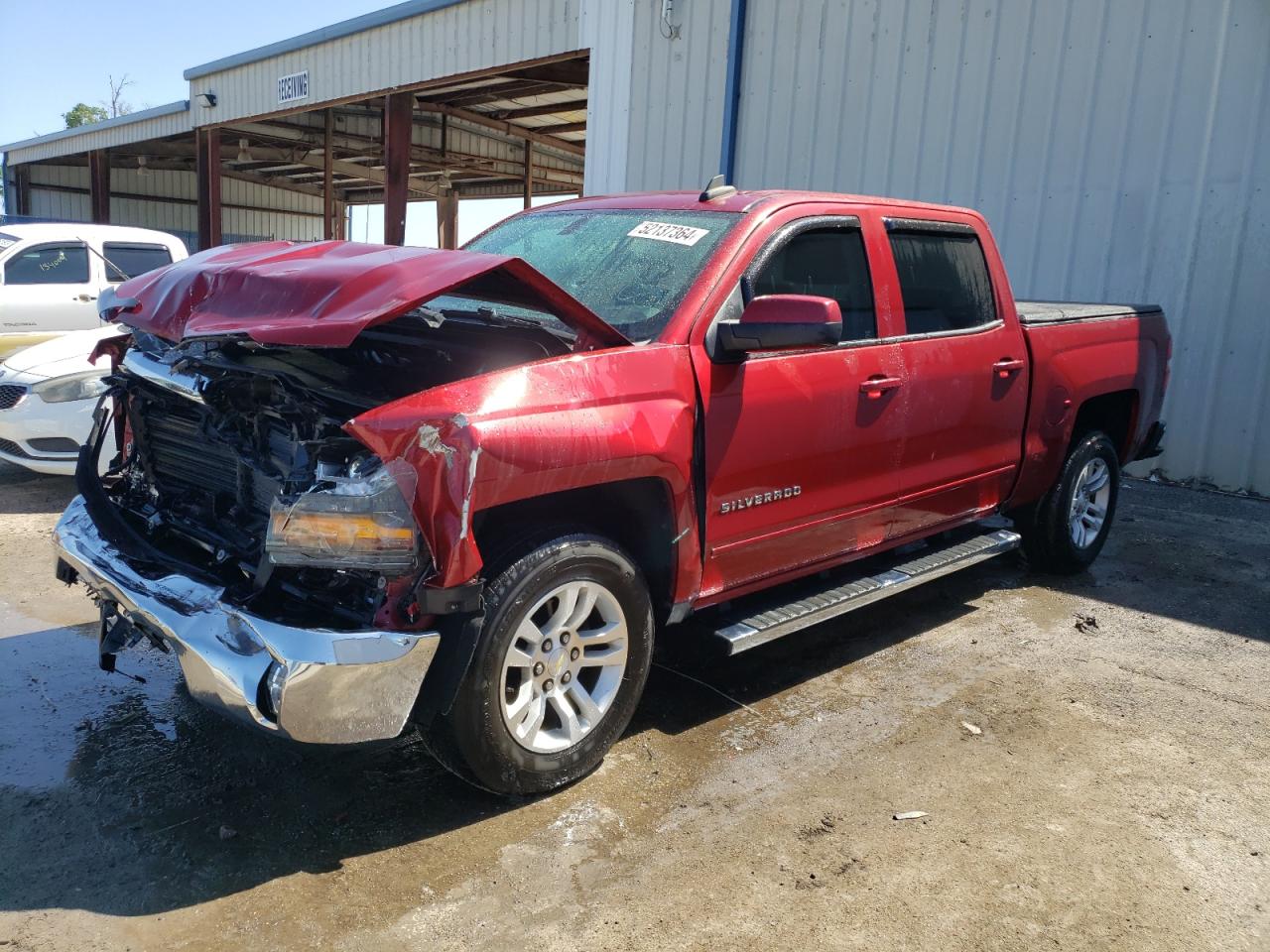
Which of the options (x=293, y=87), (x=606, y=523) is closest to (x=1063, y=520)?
(x=606, y=523)

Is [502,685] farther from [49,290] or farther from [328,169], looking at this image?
[328,169]

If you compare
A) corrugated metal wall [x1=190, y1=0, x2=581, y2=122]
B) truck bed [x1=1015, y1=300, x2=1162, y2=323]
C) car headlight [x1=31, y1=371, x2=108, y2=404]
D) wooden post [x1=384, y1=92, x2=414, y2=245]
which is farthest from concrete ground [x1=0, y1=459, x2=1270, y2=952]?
wooden post [x1=384, y1=92, x2=414, y2=245]

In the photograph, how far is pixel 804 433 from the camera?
12.2ft

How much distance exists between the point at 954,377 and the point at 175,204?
122ft

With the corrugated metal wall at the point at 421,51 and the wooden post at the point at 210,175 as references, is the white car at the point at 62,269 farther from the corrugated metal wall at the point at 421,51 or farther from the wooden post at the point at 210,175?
the wooden post at the point at 210,175

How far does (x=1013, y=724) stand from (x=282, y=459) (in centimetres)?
284

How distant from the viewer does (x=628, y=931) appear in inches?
101

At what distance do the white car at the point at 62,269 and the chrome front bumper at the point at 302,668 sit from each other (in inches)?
309

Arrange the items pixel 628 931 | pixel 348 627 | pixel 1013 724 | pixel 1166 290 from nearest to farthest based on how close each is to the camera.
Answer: pixel 628 931 → pixel 348 627 → pixel 1013 724 → pixel 1166 290

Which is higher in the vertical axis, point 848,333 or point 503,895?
point 848,333

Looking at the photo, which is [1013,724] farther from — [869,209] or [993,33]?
[993,33]

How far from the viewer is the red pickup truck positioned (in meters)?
2.71

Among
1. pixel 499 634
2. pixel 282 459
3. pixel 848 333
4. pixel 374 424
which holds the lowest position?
pixel 499 634

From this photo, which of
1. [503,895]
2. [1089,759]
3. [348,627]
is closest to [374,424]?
[348,627]
